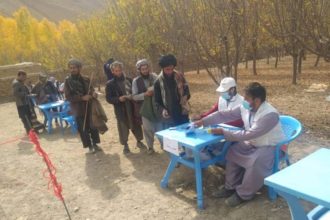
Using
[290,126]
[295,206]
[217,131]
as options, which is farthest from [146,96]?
[295,206]

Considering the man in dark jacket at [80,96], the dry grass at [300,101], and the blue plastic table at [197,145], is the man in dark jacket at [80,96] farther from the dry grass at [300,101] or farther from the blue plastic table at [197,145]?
the dry grass at [300,101]

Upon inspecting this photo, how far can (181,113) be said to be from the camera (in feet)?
16.6

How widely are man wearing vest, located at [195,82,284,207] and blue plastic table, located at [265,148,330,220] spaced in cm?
88

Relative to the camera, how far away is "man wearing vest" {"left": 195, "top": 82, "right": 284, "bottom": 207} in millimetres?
3398

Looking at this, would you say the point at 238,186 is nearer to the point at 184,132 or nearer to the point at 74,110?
the point at 184,132

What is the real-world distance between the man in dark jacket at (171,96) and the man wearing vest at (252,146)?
1382 millimetres

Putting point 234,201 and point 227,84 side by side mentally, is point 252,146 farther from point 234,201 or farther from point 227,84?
point 227,84

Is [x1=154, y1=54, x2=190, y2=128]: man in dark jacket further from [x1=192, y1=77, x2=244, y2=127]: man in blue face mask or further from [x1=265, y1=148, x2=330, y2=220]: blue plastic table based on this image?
[x1=265, y1=148, x2=330, y2=220]: blue plastic table

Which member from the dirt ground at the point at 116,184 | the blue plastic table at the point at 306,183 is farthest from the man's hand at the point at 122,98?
the blue plastic table at the point at 306,183

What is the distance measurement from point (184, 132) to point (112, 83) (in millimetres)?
2107

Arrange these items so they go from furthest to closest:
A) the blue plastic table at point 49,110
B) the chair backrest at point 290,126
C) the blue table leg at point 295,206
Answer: the blue plastic table at point 49,110, the chair backrest at point 290,126, the blue table leg at point 295,206

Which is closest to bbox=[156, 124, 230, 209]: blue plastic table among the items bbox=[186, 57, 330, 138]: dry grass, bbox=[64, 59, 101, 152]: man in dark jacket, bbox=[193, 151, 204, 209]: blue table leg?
bbox=[193, 151, 204, 209]: blue table leg

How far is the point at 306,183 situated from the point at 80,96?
447cm

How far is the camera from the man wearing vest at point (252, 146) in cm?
340
